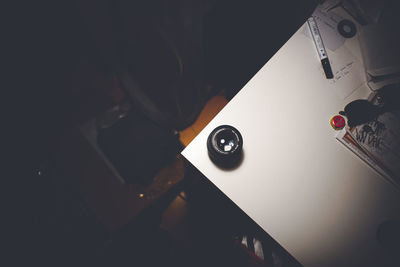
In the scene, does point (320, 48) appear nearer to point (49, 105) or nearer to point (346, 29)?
point (346, 29)

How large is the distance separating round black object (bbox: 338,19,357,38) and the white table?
0.83 feet

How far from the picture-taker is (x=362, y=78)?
103 centimetres

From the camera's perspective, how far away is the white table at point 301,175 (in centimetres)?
86

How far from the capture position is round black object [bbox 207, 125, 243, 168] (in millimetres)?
823

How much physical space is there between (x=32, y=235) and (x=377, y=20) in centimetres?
244

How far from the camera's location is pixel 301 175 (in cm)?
91

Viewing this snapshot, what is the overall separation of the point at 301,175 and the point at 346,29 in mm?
718

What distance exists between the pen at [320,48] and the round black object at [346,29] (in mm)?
122

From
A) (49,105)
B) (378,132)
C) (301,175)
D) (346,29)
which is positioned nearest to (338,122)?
(378,132)

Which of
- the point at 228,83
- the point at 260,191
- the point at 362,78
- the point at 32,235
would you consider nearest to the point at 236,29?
the point at 228,83

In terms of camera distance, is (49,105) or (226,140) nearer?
(226,140)

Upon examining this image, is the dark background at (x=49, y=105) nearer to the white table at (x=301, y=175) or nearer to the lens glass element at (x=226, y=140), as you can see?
the white table at (x=301, y=175)

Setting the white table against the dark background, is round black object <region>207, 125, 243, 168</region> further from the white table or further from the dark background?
the dark background

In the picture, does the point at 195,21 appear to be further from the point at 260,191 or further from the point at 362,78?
the point at 260,191
